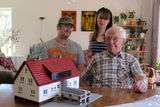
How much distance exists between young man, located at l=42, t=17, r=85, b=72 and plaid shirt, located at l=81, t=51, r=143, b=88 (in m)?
0.45

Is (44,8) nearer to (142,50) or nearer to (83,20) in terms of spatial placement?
(83,20)

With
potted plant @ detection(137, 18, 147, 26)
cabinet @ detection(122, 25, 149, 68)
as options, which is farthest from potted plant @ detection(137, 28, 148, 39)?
potted plant @ detection(137, 18, 147, 26)

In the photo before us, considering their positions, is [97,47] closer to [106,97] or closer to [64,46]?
[64,46]

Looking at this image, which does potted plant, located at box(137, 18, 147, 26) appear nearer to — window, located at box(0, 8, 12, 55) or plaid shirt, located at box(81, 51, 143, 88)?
plaid shirt, located at box(81, 51, 143, 88)

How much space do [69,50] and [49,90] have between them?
1023 mm

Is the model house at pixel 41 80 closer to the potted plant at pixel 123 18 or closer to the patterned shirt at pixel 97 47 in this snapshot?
the patterned shirt at pixel 97 47

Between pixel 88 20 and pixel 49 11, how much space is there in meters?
1.16

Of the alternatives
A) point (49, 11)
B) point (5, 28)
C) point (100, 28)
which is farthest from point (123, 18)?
point (5, 28)

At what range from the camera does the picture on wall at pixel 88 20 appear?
15.4ft

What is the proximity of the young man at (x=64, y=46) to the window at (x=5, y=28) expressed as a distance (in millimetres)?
3321

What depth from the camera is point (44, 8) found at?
15.5 ft

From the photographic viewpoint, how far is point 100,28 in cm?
203

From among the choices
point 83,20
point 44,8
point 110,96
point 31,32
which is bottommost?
point 110,96

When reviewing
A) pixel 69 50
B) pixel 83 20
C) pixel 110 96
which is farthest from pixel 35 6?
pixel 110 96
